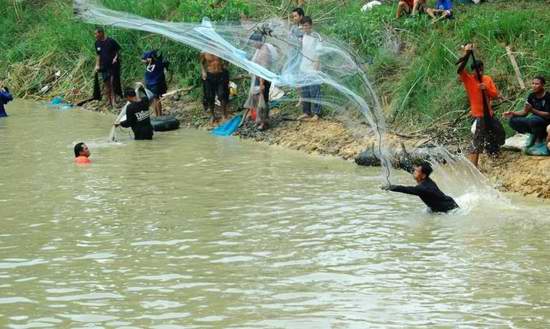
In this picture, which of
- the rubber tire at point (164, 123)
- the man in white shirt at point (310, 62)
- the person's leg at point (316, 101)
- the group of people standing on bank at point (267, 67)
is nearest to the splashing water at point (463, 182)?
the man in white shirt at point (310, 62)

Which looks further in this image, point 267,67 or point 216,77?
point 216,77

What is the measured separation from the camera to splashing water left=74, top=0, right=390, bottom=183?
13250 millimetres

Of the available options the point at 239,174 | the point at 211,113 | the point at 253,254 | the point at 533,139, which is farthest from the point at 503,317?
the point at 211,113

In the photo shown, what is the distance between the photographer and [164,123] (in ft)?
56.9

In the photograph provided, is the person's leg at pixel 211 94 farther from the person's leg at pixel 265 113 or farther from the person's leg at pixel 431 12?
the person's leg at pixel 431 12

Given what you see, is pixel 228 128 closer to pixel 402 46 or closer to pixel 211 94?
pixel 211 94

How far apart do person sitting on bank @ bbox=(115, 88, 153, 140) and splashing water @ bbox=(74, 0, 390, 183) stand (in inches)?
57.1

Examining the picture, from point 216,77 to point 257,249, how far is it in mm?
8271

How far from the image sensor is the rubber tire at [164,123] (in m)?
17.3

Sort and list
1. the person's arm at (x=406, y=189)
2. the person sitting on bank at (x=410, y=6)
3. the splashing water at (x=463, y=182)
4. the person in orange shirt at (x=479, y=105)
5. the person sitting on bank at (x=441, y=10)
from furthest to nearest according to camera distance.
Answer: the person sitting on bank at (x=410, y=6) → the person sitting on bank at (x=441, y=10) → the person in orange shirt at (x=479, y=105) → the splashing water at (x=463, y=182) → the person's arm at (x=406, y=189)

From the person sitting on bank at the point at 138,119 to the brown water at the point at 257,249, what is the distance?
6.26 feet

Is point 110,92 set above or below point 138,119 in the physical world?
above

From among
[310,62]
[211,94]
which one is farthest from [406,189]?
[211,94]

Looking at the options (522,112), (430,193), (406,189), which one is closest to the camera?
(406,189)
